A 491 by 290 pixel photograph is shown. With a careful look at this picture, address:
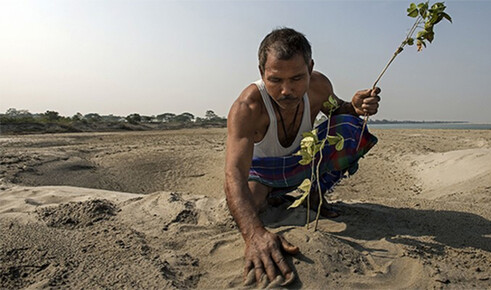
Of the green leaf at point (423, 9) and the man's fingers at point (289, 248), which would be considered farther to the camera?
the green leaf at point (423, 9)

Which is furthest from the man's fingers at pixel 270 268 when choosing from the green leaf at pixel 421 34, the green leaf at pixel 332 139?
the green leaf at pixel 421 34

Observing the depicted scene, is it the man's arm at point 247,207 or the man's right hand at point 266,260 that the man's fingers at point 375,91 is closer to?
the man's arm at point 247,207

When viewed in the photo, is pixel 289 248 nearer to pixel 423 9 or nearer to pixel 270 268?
pixel 270 268

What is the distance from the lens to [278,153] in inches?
99.9

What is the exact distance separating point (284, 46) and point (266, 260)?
1.18 metres

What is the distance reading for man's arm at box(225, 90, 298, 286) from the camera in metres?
1.58

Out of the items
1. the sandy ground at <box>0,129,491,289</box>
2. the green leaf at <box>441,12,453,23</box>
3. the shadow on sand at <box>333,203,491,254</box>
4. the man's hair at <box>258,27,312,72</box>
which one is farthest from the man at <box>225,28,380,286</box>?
the green leaf at <box>441,12,453,23</box>

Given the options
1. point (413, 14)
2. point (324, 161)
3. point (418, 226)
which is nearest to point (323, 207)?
point (324, 161)

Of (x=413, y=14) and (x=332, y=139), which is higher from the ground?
(x=413, y=14)

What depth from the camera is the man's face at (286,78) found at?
1.95 metres

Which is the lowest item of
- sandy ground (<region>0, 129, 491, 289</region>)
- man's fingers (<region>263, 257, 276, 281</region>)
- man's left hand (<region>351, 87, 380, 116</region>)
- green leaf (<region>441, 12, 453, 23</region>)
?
sandy ground (<region>0, 129, 491, 289</region>)

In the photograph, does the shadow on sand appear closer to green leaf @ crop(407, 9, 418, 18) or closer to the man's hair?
the man's hair

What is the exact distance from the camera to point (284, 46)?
198 centimetres

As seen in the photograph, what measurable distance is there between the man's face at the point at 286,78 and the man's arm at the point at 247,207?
264 millimetres
